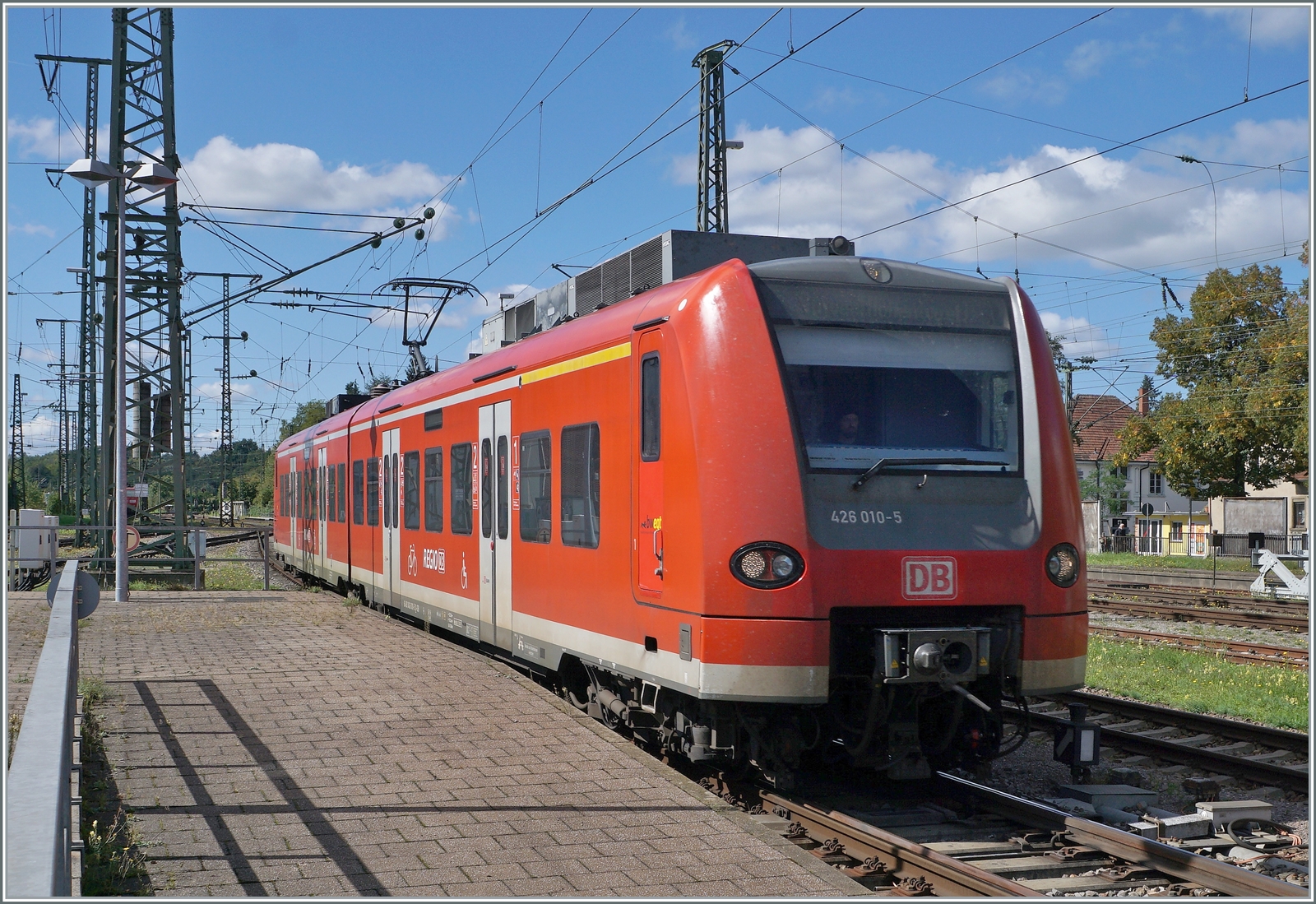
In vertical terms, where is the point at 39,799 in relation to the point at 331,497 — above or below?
below

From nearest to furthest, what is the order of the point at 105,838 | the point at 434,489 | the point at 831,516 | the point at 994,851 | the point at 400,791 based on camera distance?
the point at 105,838, the point at 994,851, the point at 400,791, the point at 831,516, the point at 434,489

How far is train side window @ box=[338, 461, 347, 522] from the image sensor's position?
19250 millimetres

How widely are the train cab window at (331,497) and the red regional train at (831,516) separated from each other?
12.9 meters

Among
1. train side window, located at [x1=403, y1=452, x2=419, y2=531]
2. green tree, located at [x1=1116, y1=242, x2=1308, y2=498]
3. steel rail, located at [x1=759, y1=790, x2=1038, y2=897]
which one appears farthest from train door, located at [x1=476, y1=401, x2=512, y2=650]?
green tree, located at [x1=1116, y1=242, x2=1308, y2=498]

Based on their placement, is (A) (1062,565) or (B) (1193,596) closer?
(A) (1062,565)

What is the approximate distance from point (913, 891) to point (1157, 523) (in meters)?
62.0

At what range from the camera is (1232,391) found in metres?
36.2

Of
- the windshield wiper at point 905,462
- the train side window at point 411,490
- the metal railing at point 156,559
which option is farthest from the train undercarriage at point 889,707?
the metal railing at point 156,559

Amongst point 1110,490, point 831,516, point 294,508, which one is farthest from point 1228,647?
point 1110,490

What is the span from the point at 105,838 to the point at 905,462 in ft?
13.9

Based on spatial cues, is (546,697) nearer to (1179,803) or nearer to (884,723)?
(884,723)

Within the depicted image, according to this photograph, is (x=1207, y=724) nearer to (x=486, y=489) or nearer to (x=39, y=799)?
(x=486, y=489)

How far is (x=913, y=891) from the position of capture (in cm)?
542

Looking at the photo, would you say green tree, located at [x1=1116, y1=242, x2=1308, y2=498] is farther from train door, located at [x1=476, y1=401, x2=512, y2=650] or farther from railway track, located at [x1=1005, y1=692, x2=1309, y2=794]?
train door, located at [x1=476, y1=401, x2=512, y2=650]
